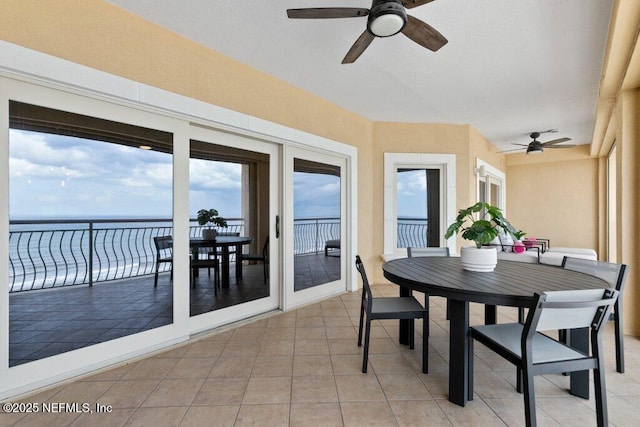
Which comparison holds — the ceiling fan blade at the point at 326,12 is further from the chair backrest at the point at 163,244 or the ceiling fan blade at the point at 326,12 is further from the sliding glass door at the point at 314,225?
the chair backrest at the point at 163,244

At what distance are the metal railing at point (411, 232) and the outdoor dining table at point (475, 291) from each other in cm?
293

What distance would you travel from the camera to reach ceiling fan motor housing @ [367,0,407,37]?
188 cm

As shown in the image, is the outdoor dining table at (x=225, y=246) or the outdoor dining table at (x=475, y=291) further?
Answer: the outdoor dining table at (x=225, y=246)

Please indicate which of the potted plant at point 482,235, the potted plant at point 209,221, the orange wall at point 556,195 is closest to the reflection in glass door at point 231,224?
the potted plant at point 209,221

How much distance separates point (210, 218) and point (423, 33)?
7.92ft

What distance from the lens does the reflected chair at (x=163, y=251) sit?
2.73 metres

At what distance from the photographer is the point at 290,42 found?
283 cm

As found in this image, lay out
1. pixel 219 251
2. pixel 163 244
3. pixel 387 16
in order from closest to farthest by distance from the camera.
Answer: pixel 387 16, pixel 163 244, pixel 219 251

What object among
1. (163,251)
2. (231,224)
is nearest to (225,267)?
(231,224)

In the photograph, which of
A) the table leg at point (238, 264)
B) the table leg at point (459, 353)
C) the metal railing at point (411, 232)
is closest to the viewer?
the table leg at point (459, 353)

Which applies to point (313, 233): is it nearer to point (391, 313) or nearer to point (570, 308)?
point (391, 313)

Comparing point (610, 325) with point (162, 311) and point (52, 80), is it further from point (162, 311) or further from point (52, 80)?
point (52, 80)

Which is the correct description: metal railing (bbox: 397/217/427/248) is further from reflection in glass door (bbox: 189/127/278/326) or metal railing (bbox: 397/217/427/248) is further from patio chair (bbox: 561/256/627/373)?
patio chair (bbox: 561/256/627/373)

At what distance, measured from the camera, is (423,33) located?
2.15 meters
